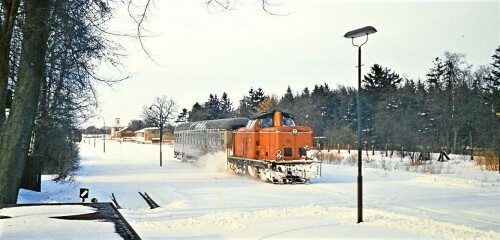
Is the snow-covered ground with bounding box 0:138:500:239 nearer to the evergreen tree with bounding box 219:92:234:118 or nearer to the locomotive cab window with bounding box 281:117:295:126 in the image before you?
the locomotive cab window with bounding box 281:117:295:126

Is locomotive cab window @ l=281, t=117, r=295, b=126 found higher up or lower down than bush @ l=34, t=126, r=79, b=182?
higher up

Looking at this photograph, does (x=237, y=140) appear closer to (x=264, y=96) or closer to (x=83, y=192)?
(x=83, y=192)

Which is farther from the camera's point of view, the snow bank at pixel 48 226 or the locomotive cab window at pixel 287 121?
the locomotive cab window at pixel 287 121

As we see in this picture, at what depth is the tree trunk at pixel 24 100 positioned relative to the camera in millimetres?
8719

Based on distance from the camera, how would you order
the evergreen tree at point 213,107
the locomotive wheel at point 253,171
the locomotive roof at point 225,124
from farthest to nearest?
the evergreen tree at point 213,107 → the locomotive roof at point 225,124 → the locomotive wheel at point 253,171

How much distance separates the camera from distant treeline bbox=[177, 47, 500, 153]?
135 ft

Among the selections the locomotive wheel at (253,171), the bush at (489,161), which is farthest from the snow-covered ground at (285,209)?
the bush at (489,161)

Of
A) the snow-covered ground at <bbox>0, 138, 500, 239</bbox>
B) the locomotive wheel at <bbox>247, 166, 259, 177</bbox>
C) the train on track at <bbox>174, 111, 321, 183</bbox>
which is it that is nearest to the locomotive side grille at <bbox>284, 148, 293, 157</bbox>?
the train on track at <bbox>174, 111, 321, 183</bbox>

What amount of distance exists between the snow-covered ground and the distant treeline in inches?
679

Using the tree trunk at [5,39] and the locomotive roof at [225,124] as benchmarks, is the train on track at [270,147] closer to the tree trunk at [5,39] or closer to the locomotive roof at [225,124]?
the locomotive roof at [225,124]

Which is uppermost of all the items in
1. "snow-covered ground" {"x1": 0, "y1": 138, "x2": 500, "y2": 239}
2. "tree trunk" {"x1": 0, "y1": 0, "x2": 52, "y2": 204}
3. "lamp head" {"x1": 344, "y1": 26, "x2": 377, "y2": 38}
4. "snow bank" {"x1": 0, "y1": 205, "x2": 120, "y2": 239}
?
"lamp head" {"x1": 344, "y1": 26, "x2": 377, "y2": 38}

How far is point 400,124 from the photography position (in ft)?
160

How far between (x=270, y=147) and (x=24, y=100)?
1351cm

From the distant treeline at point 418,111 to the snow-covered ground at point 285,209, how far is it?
56.6ft
